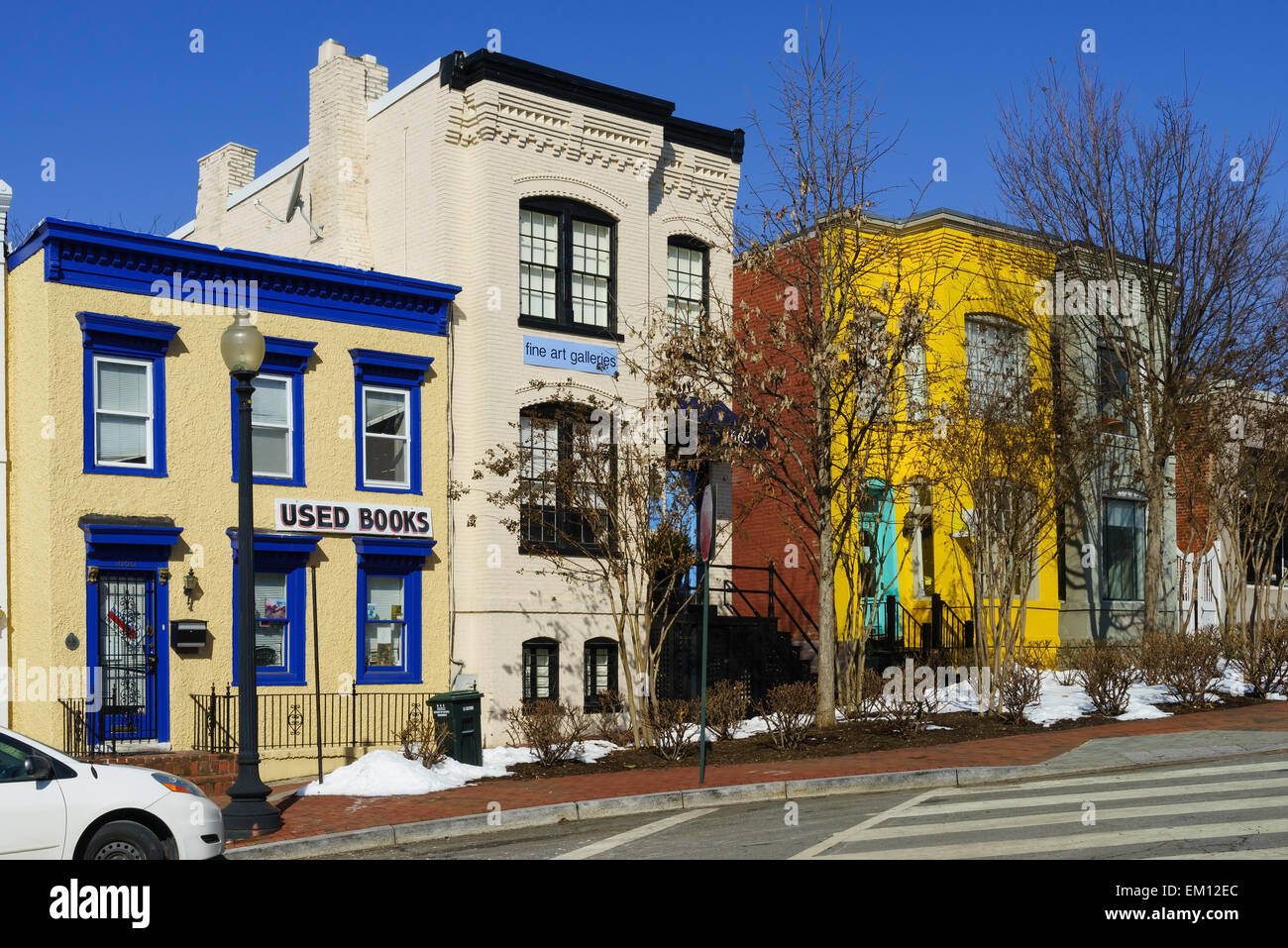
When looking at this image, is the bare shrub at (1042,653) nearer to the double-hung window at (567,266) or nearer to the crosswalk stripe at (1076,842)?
the double-hung window at (567,266)

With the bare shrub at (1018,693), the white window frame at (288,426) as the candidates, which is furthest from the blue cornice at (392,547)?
the bare shrub at (1018,693)

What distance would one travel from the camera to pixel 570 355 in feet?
73.1

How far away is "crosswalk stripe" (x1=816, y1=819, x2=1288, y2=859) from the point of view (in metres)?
9.91

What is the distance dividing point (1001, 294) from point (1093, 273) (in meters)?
1.82

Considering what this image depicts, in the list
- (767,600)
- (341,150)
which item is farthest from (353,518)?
(767,600)

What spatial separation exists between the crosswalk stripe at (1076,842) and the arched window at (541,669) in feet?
38.2

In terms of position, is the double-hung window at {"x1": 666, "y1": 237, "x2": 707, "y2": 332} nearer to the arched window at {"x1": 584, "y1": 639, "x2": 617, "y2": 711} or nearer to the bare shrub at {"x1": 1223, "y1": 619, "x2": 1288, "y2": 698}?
the arched window at {"x1": 584, "y1": 639, "x2": 617, "y2": 711}

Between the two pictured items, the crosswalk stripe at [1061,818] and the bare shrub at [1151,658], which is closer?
the crosswalk stripe at [1061,818]

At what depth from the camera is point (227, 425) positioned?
62.7 feet

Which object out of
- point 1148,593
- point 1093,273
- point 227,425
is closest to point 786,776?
point 227,425

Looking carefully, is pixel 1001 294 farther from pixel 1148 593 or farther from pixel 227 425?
pixel 227 425

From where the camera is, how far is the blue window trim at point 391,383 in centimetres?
2038

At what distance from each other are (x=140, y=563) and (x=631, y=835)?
905cm

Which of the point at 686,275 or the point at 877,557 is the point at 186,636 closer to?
the point at 686,275
